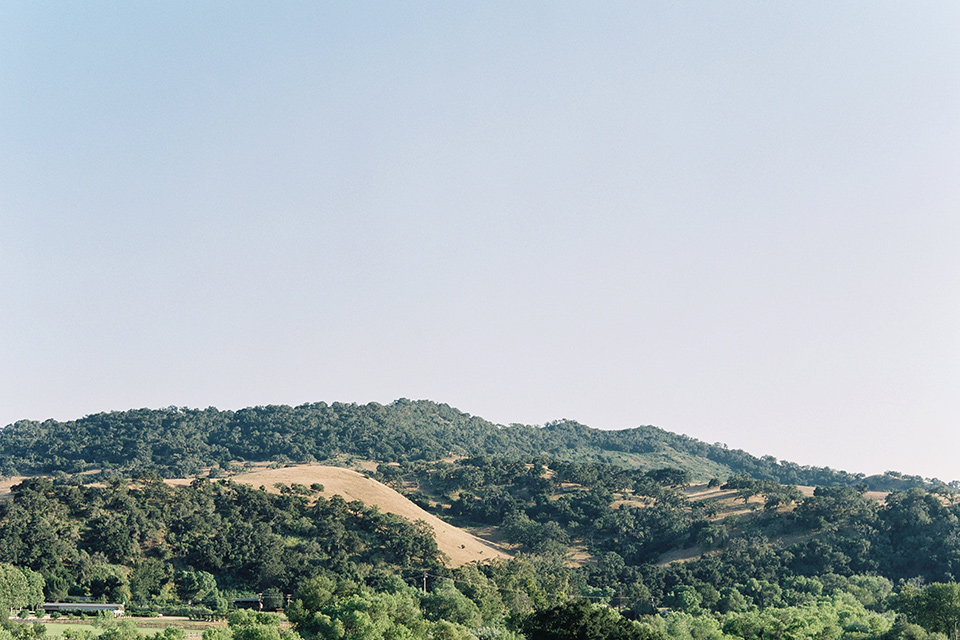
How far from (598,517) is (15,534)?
285 feet

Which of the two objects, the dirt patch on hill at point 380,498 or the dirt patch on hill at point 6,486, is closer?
the dirt patch on hill at point 6,486

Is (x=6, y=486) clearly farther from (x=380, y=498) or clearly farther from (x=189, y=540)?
(x=380, y=498)

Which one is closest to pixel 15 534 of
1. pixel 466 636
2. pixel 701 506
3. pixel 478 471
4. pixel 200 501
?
pixel 200 501

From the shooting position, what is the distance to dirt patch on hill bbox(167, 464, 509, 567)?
12988cm

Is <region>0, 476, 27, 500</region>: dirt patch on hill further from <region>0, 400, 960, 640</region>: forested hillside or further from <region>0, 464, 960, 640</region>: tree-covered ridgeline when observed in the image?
<region>0, 464, 960, 640</region>: tree-covered ridgeline

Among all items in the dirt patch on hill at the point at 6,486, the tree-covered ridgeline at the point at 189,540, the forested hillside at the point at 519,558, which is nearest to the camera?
the forested hillside at the point at 519,558

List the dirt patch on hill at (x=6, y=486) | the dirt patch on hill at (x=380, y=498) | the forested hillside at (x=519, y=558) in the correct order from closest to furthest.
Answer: the forested hillside at (x=519, y=558), the dirt patch on hill at (x=6, y=486), the dirt patch on hill at (x=380, y=498)

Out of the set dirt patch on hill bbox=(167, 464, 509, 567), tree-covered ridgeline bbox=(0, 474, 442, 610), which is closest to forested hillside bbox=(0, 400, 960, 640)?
tree-covered ridgeline bbox=(0, 474, 442, 610)

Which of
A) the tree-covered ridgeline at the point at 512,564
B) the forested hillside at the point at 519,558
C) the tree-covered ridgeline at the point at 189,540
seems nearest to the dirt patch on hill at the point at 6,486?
the forested hillside at the point at 519,558

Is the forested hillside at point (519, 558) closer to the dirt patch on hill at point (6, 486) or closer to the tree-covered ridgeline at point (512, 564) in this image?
the tree-covered ridgeline at point (512, 564)

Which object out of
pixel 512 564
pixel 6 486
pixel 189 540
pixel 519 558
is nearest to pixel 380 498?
pixel 519 558

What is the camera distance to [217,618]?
88000mm

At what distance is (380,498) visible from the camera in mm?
137750

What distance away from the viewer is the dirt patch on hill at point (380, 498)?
12988cm
